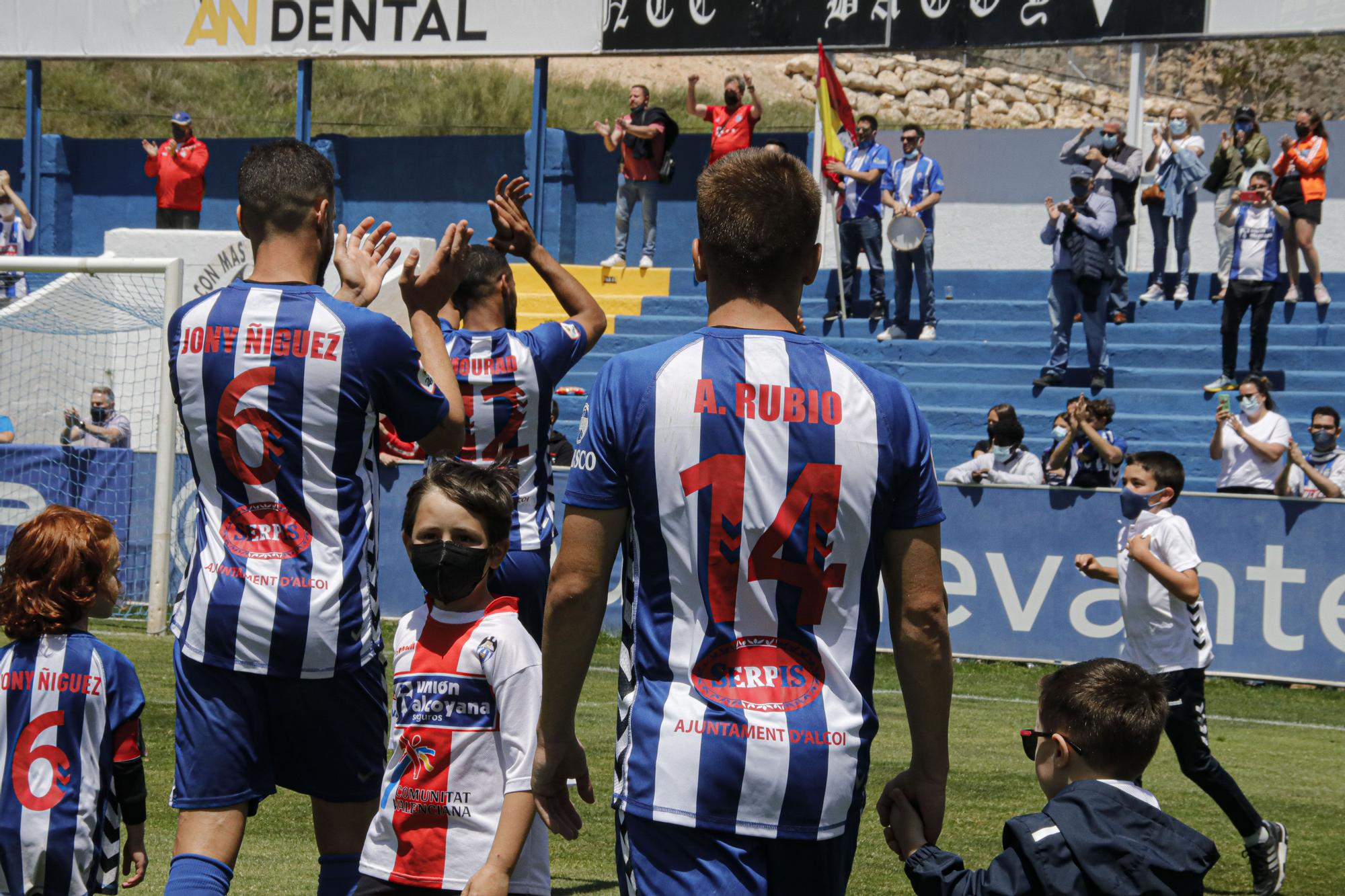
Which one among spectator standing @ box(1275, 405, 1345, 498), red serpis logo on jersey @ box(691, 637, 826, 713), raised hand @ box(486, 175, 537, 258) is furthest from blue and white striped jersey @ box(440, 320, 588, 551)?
spectator standing @ box(1275, 405, 1345, 498)

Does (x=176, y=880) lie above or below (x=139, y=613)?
above

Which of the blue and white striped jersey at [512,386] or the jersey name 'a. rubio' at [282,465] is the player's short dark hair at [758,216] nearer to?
the jersey name 'a. rubio' at [282,465]

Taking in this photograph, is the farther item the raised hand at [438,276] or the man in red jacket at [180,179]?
the man in red jacket at [180,179]

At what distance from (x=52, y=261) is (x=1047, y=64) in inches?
1195

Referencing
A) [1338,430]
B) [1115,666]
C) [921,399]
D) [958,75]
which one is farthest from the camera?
[958,75]

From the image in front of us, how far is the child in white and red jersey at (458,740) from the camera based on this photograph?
3748mm

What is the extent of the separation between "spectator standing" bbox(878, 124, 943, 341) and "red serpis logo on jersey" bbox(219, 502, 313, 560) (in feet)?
49.2

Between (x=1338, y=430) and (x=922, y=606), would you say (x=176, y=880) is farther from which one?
(x=1338, y=430)

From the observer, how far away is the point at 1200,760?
22.1 feet

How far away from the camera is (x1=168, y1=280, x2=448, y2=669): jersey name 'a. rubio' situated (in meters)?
4.23

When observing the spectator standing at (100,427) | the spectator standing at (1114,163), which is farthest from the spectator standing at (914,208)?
the spectator standing at (100,427)

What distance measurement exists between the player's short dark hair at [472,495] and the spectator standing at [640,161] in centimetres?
1686

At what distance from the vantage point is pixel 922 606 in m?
3.21

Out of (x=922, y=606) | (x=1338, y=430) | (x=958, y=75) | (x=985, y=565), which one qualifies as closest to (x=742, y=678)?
(x=922, y=606)
